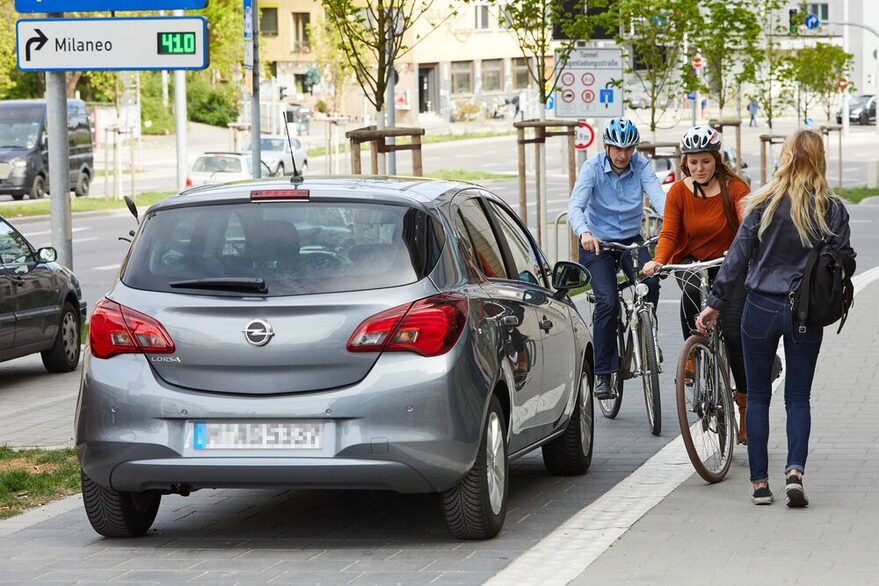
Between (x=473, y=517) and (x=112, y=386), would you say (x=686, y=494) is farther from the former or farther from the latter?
(x=112, y=386)

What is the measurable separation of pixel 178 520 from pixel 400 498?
1068mm

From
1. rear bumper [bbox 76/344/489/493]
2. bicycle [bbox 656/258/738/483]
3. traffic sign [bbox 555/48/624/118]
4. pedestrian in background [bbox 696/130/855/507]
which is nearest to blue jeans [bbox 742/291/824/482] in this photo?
pedestrian in background [bbox 696/130/855/507]

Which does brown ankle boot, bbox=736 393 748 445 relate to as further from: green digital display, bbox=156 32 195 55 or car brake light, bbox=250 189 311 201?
green digital display, bbox=156 32 195 55

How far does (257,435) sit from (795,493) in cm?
240

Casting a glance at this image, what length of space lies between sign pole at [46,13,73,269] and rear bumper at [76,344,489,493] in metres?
9.20

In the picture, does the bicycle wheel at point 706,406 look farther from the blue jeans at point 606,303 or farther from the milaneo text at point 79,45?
the milaneo text at point 79,45

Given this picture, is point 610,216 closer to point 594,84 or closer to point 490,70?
point 594,84

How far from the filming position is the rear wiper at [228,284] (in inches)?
269

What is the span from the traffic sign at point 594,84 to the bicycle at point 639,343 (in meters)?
12.8

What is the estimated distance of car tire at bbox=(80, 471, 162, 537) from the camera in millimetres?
7160

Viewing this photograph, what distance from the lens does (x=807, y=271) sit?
24.6 feet

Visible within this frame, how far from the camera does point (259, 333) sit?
6.71 meters

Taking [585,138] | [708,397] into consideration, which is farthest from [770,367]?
[585,138]

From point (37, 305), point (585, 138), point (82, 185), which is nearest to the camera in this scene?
point (37, 305)
